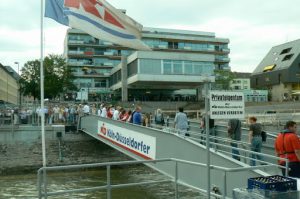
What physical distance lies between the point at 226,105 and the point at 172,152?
7693 millimetres

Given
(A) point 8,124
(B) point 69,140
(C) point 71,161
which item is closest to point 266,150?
(C) point 71,161

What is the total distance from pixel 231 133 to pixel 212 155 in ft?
7.24

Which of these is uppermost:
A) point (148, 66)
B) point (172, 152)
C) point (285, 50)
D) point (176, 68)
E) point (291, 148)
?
point (285, 50)

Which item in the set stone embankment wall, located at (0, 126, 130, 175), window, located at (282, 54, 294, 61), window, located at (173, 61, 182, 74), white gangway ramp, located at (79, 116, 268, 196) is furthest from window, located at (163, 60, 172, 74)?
white gangway ramp, located at (79, 116, 268, 196)

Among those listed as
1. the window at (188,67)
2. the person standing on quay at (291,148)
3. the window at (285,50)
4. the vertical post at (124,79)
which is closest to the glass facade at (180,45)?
the window at (285,50)

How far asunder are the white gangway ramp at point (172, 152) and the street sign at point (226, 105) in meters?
1.50

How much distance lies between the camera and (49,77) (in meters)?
75.6

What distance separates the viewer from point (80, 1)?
13.9m

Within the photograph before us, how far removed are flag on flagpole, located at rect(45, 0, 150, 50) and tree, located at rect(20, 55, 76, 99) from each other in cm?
6305

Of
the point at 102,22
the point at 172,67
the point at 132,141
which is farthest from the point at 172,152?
the point at 172,67

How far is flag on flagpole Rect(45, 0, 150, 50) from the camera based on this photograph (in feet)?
44.5

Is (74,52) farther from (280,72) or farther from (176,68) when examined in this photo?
(280,72)

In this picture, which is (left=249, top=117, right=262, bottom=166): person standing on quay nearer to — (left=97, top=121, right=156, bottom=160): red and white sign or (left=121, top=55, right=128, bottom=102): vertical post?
(left=97, top=121, right=156, bottom=160): red and white sign

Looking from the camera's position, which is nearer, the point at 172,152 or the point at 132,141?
the point at 172,152
